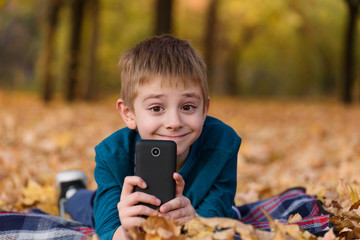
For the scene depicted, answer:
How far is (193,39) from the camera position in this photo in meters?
20.3

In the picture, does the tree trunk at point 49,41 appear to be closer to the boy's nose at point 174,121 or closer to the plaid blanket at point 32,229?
the plaid blanket at point 32,229

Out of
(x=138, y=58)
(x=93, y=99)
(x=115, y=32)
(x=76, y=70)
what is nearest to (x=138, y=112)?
(x=138, y=58)

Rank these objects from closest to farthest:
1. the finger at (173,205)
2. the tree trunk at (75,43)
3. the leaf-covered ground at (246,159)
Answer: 1. the finger at (173,205)
2. the leaf-covered ground at (246,159)
3. the tree trunk at (75,43)

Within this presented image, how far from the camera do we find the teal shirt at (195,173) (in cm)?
199

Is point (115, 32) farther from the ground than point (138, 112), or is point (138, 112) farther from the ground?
point (115, 32)

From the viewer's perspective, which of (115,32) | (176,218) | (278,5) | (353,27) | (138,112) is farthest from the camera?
(115,32)

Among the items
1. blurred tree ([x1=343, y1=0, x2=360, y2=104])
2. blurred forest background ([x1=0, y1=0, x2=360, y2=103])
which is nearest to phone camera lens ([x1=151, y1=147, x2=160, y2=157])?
blurred forest background ([x1=0, y1=0, x2=360, y2=103])

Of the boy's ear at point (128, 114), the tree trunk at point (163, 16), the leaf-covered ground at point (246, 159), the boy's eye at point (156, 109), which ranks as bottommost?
the leaf-covered ground at point (246, 159)

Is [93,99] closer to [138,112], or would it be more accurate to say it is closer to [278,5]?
[278,5]

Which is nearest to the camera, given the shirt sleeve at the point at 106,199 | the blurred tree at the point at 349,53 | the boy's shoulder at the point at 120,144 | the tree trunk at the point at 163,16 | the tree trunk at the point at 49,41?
the shirt sleeve at the point at 106,199

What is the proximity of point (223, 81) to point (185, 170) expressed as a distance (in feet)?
68.2

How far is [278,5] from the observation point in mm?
17188

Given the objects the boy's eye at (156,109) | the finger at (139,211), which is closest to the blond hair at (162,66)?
the boy's eye at (156,109)

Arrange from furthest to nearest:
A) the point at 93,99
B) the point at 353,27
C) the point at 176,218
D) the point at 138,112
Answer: the point at 93,99, the point at 353,27, the point at 138,112, the point at 176,218
